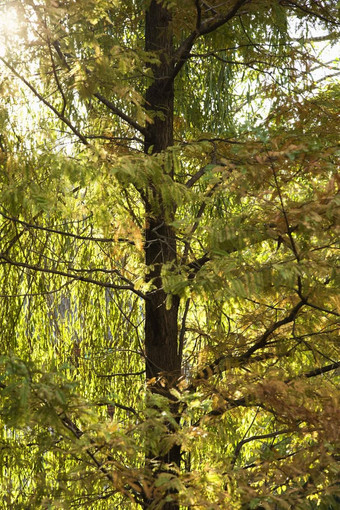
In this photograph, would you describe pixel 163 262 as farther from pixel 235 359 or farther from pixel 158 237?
pixel 235 359

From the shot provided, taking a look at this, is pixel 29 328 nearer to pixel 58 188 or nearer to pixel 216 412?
pixel 216 412

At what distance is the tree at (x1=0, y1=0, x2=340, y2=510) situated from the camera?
89.5 inches

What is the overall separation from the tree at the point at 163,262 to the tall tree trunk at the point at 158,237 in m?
0.01

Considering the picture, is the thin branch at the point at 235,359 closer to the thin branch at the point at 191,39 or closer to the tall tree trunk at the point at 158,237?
the tall tree trunk at the point at 158,237

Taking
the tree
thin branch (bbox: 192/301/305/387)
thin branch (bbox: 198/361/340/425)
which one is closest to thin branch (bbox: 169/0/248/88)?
the tree

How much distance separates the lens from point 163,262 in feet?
10.2

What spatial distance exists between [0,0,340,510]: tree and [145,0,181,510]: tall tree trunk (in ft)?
0.03

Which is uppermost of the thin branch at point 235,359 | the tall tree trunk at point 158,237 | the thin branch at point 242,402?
the tall tree trunk at point 158,237

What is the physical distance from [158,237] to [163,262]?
0.72 feet

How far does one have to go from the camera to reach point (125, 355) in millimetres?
3738

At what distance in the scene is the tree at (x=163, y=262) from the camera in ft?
7.46

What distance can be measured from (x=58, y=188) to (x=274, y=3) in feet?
4.94

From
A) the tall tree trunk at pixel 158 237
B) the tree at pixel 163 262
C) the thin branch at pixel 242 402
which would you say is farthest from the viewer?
the tall tree trunk at pixel 158 237

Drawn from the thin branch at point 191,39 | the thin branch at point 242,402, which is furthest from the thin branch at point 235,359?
the thin branch at point 191,39
